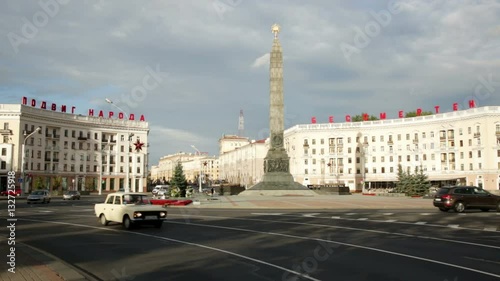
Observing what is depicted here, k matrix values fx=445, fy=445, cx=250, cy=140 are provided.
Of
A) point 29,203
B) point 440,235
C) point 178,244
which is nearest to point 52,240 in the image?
point 178,244

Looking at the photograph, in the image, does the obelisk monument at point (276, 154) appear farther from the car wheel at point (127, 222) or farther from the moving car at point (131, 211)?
the car wheel at point (127, 222)

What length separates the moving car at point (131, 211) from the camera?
17.6 meters

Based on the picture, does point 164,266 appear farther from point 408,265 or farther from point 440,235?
point 440,235

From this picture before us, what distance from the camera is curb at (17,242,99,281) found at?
8.49 m

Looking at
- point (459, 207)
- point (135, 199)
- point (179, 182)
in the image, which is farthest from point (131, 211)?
point (179, 182)

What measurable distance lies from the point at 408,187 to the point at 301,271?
156 feet

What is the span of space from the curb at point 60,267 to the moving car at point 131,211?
5.85 m

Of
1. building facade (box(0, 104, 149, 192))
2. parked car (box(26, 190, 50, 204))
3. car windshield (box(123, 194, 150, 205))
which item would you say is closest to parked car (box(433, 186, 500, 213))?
car windshield (box(123, 194, 150, 205))

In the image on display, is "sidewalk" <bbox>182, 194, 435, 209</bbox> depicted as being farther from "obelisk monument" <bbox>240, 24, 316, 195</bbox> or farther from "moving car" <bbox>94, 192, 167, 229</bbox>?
"moving car" <bbox>94, 192, 167, 229</bbox>

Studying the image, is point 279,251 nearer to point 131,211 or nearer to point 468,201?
point 131,211

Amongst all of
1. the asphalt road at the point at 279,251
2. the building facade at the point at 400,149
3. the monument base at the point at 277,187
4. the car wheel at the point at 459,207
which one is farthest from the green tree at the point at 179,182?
the building facade at the point at 400,149

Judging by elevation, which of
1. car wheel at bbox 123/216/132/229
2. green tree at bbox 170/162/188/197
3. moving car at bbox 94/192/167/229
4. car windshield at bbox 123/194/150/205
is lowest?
car wheel at bbox 123/216/132/229

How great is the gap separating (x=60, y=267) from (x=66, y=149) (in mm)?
97727

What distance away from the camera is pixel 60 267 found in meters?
9.49
